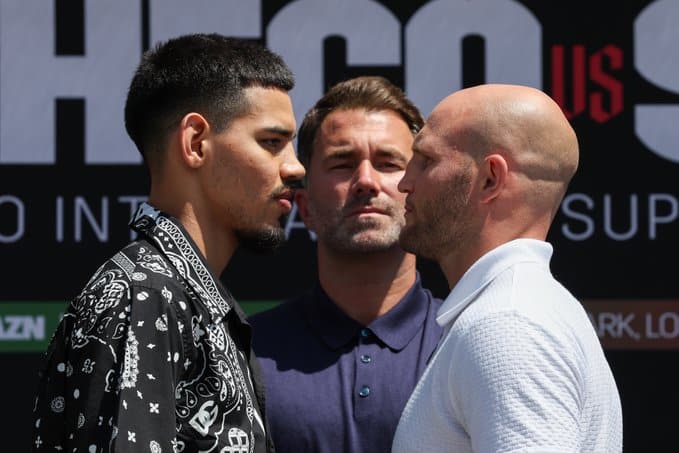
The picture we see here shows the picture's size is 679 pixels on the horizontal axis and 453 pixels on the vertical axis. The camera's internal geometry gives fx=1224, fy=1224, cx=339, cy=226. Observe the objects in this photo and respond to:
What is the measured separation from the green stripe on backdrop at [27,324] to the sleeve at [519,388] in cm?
162

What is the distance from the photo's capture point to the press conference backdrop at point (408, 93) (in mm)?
3209

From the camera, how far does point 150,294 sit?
1.73 metres

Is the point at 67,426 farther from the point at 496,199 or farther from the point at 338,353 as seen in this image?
the point at 338,353

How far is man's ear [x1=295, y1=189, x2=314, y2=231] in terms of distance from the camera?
270 centimetres

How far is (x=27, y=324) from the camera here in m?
3.20

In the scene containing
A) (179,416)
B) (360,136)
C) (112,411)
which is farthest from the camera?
(360,136)

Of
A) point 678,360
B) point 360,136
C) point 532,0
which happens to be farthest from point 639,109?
point 360,136

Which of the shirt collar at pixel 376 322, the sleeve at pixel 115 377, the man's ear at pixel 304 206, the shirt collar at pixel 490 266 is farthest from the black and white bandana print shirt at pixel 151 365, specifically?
the man's ear at pixel 304 206

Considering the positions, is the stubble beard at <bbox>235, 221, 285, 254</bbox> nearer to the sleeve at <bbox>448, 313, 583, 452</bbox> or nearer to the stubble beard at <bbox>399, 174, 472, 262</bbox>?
A: the stubble beard at <bbox>399, 174, 472, 262</bbox>

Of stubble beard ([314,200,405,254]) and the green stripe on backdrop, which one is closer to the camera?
stubble beard ([314,200,405,254])

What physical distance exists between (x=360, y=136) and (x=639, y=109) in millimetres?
976

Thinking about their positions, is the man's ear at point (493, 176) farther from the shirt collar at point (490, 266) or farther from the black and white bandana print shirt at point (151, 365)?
the black and white bandana print shirt at point (151, 365)

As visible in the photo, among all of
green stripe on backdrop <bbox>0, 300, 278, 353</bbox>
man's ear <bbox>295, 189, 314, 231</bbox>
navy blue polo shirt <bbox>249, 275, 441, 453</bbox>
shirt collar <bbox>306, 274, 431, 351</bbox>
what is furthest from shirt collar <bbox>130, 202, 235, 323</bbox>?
green stripe on backdrop <bbox>0, 300, 278, 353</bbox>

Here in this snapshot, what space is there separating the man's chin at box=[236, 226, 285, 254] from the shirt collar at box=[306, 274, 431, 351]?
1.76 feet
